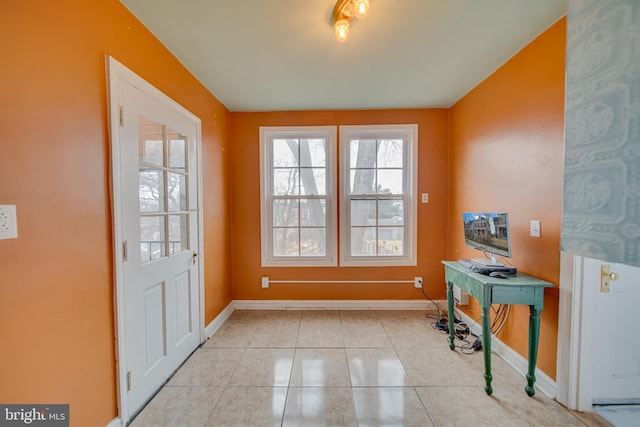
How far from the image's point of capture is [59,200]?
1081 millimetres

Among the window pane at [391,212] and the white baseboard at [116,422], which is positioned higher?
the window pane at [391,212]

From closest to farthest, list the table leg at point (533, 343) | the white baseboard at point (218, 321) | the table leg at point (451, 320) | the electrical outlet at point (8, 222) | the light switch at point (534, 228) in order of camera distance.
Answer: the electrical outlet at point (8, 222)
the table leg at point (533, 343)
the light switch at point (534, 228)
the table leg at point (451, 320)
the white baseboard at point (218, 321)

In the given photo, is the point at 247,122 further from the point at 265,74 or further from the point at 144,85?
the point at 144,85

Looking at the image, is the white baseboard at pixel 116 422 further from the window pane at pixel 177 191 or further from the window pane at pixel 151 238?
the window pane at pixel 177 191

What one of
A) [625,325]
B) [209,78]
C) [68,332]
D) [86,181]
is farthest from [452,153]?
[68,332]

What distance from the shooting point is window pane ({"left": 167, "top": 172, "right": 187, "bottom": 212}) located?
1862 millimetres

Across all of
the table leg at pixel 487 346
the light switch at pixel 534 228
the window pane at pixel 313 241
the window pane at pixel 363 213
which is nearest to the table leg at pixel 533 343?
the table leg at pixel 487 346

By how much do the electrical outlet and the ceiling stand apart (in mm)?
1321

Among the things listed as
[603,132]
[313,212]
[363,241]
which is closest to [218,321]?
[313,212]

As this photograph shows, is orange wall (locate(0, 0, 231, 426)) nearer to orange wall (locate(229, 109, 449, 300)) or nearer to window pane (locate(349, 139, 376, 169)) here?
orange wall (locate(229, 109, 449, 300))

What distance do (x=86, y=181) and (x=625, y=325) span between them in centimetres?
320

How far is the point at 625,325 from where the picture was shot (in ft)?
4.84

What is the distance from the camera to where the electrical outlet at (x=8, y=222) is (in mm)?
879

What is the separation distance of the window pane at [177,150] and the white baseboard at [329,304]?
186 centimetres
